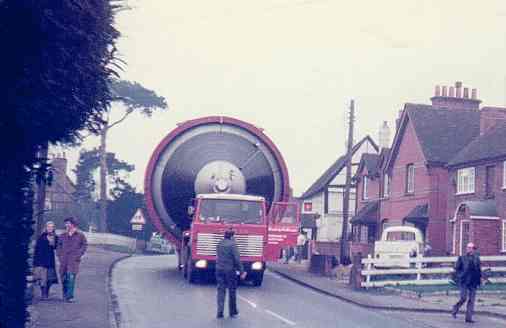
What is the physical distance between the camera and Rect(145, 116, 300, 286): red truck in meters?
25.6

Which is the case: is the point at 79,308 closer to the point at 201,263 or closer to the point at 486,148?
the point at 201,263

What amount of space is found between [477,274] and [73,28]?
44.5ft

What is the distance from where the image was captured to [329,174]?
7650 cm

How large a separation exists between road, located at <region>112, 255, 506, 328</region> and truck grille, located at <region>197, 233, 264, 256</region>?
1001 mm

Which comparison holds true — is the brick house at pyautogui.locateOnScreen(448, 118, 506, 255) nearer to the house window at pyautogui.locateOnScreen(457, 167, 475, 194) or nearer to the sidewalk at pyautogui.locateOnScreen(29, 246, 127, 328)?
the house window at pyautogui.locateOnScreen(457, 167, 475, 194)

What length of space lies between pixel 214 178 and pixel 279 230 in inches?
97.1

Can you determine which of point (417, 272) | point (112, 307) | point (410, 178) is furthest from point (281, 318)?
point (410, 178)

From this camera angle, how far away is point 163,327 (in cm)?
1567

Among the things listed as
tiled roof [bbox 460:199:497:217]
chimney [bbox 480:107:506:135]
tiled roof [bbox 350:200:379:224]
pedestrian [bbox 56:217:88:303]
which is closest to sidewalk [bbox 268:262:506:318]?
pedestrian [bbox 56:217:88:303]

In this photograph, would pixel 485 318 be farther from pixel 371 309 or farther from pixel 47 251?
pixel 47 251

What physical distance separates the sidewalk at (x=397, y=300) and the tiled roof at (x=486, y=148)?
41.2 ft

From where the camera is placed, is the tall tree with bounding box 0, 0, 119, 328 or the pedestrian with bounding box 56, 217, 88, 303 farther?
the pedestrian with bounding box 56, 217, 88, 303

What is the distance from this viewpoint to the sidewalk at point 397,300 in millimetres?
22422

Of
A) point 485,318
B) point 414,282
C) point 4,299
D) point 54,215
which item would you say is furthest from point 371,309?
point 54,215
